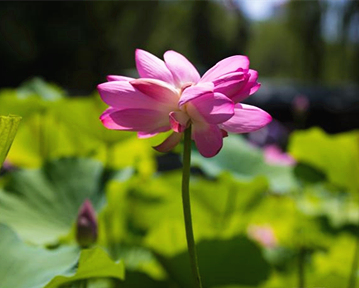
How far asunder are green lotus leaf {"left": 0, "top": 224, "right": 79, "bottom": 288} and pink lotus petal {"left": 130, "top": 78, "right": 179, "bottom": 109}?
6.0 inches

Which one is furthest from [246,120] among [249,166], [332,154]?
[249,166]

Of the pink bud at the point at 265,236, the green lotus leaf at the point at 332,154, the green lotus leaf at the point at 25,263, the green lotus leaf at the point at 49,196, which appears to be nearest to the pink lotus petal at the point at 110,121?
the green lotus leaf at the point at 25,263

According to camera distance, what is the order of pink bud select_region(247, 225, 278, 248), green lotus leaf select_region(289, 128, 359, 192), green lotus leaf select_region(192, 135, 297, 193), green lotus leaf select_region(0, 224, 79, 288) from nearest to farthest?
green lotus leaf select_region(0, 224, 79, 288), green lotus leaf select_region(289, 128, 359, 192), green lotus leaf select_region(192, 135, 297, 193), pink bud select_region(247, 225, 278, 248)

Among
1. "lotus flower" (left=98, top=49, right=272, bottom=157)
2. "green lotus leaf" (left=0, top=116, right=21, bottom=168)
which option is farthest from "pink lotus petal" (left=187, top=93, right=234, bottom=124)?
"green lotus leaf" (left=0, top=116, right=21, bottom=168)

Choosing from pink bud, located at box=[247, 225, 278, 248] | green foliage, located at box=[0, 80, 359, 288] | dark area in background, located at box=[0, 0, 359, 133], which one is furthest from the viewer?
dark area in background, located at box=[0, 0, 359, 133]

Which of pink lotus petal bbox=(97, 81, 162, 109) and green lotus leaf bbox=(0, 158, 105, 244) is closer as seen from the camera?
pink lotus petal bbox=(97, 81, 162, 109)

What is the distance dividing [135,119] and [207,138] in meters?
0.04

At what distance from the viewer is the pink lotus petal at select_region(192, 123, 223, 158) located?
34cm

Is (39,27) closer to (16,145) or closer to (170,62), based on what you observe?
(16,145)

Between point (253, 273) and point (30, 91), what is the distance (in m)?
0.61

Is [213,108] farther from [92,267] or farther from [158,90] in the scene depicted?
[92,267]

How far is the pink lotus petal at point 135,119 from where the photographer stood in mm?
343

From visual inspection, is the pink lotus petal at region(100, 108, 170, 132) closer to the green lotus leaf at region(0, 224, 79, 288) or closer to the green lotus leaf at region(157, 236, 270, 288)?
the green lotus leaf at region(0, 224, 79, 288)

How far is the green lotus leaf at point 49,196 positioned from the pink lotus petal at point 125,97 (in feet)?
1.16
